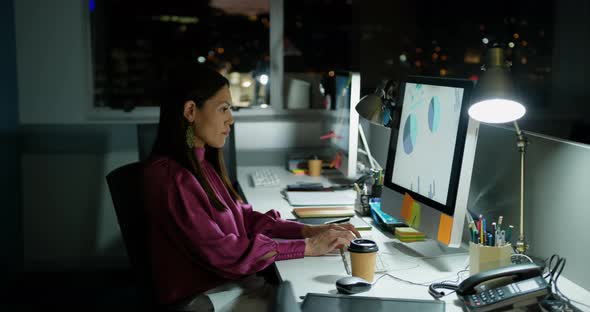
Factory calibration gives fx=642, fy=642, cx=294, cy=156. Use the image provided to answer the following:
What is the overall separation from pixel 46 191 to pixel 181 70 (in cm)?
236

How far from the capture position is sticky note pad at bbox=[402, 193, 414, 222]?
1868mm

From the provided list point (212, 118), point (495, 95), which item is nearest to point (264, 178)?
point (212, 118)

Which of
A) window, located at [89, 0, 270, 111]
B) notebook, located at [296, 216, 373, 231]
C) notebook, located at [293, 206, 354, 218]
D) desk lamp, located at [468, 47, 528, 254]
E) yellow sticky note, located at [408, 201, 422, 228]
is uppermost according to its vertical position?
window, located at [89, 0, 270, 111]

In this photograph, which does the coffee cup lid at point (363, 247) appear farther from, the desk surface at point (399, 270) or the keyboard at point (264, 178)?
the keyboard at point (264, 178)

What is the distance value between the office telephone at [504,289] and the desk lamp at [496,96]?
23cm

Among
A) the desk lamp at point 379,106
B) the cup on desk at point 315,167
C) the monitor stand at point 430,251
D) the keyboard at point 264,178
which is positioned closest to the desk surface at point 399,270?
the monitor stand at point 430,251

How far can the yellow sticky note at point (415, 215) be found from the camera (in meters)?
1.81

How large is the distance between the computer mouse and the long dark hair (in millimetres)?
472

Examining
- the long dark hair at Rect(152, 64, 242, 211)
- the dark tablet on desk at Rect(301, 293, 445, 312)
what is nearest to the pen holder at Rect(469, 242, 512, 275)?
the dark tablet on desk at Rect(301, 293, 445, 312)

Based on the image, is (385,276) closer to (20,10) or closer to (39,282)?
(39,282)

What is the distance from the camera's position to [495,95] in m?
1.43

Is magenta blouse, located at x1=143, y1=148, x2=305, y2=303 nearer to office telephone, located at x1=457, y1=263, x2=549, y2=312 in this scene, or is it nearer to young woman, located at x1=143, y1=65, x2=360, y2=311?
young woman, located at x1=143, y1=65, x2=360, y2=311

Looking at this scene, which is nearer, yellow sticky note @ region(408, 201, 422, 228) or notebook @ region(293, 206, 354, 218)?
yellow sticky note @ region(408, 201, 422, 228)

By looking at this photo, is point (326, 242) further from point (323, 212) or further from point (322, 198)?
point (322, 198)
